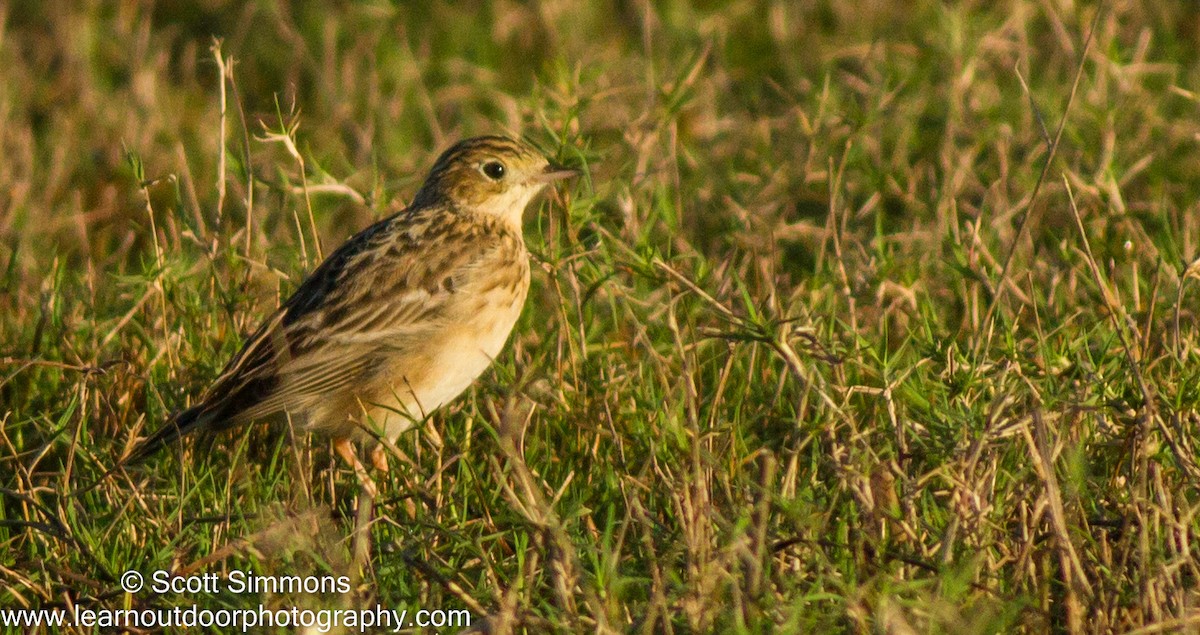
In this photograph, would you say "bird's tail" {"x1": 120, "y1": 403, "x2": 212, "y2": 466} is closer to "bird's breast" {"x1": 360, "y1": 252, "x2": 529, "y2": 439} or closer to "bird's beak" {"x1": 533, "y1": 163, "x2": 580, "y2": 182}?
"bird's breast" {"x1": 360, "y1": 252, "x2": 529, "y2": 439}

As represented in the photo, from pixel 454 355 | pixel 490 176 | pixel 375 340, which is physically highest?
pixel 490 176

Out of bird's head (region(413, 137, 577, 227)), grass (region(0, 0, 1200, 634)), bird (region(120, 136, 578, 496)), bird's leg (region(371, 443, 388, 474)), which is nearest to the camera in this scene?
grass (region(0, 0, 1200, 634))

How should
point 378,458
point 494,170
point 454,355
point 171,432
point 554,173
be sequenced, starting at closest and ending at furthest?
point 171,432
point 454,355
point 378,458
point 554,173
point 494,170

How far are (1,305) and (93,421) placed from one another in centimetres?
129

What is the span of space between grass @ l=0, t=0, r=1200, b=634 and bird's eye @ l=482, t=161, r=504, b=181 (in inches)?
8.0

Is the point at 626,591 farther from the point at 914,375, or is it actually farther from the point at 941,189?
the point at 941,189

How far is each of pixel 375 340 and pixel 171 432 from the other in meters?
0.77

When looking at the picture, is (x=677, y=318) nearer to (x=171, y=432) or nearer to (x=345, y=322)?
(x=345, y=322)

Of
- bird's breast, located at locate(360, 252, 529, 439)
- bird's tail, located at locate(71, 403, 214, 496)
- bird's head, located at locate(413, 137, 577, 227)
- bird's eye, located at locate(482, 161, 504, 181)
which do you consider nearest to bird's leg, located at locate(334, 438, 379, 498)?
bird's breast, located at locate(360, 252, 529, 439)

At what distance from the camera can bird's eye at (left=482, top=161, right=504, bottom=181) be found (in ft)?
21.1

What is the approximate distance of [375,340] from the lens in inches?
230

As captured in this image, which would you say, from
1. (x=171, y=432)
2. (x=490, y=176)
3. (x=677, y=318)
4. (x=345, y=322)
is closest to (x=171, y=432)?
(x=171, y=432)

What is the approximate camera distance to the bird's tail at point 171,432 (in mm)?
5477

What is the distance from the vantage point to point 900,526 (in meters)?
4.38
